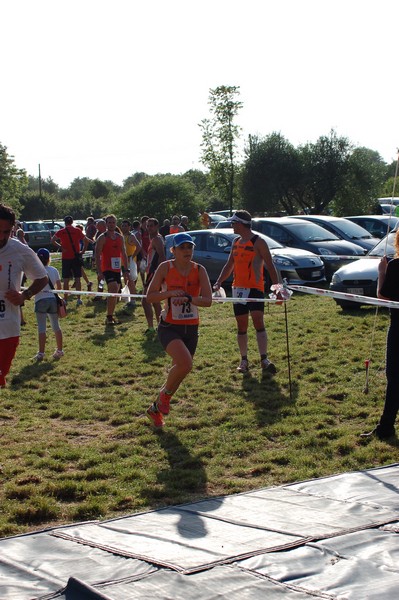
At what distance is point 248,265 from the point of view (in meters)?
9.98

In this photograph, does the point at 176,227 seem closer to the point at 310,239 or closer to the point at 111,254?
the point at 310,239

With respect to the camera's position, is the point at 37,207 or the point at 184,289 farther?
the point at 37,207

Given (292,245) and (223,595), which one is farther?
(292,245)

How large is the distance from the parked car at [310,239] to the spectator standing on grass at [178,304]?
12013 millimetres

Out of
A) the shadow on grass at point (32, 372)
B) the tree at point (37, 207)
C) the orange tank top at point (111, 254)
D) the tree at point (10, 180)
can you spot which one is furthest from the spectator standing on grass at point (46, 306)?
the tree at point (37, 207)

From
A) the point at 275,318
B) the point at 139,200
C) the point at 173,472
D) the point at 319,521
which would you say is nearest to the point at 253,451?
the point at 173,472

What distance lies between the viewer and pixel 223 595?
153 inches

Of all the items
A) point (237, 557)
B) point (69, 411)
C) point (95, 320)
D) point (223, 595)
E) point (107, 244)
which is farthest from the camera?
point (95, 320)

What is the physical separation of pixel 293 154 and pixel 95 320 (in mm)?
30357

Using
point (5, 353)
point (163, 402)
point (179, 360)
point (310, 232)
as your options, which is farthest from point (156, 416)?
point (310, 232)

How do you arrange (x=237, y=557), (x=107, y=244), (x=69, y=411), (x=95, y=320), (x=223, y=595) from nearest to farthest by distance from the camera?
(x=223, y=595)
(x=237, y=557)
(x=69, y=411)
(x=107, y=244)
(x=95, y=320)

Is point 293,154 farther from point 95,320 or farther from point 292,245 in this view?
point 95,320

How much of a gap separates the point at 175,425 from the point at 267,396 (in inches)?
56.7

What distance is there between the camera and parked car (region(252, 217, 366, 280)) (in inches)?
773
